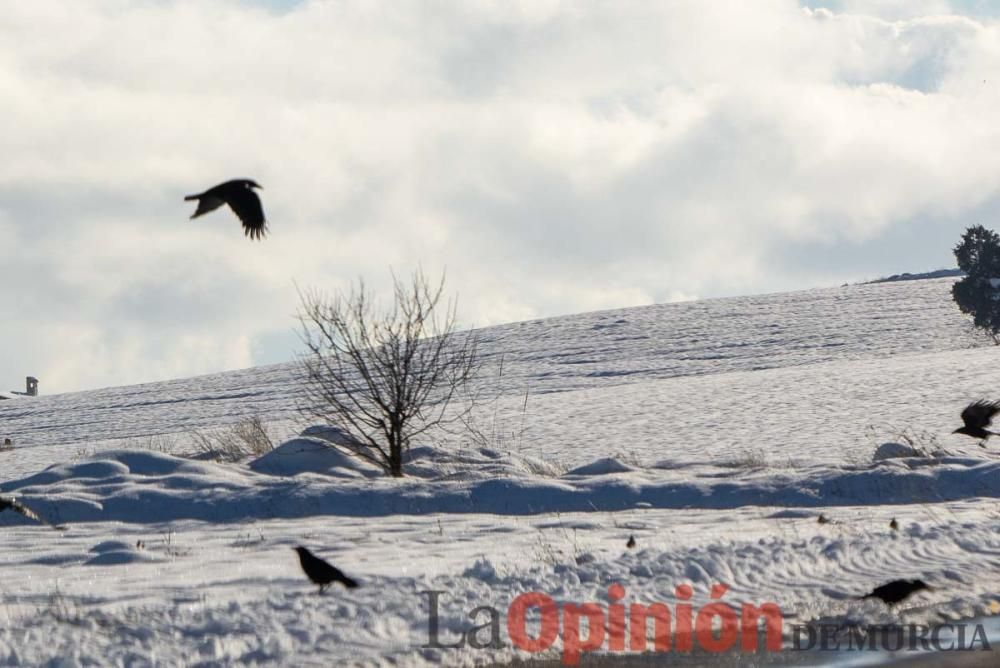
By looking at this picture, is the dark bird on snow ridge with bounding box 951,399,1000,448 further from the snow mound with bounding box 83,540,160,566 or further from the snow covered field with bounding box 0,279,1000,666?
the snow mound with bounding box 83,540,160,566

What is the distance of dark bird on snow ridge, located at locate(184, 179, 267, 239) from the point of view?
9.12 meters

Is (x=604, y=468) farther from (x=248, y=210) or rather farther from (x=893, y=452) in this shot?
(x=248, y=210)

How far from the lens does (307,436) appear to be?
18.9 metres

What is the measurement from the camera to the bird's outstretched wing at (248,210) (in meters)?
9.16

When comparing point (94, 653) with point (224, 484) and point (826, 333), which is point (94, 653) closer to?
point (224, 484)

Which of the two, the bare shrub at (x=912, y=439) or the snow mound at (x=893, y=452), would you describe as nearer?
the bare shrub at (x=912, y=439)

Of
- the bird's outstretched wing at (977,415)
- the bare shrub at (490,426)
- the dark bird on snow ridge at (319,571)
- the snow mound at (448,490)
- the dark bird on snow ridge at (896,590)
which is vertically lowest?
the dark bird on snow ridge at (896,590)

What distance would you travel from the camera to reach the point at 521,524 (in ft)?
40.6

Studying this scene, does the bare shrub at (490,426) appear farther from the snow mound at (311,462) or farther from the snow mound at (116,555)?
the snow mound at (116,555)

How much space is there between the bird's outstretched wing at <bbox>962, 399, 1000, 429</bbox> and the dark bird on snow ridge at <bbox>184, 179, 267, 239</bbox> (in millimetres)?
8107

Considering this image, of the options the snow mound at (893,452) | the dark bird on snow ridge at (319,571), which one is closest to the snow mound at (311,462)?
the snow mound at (893,452)

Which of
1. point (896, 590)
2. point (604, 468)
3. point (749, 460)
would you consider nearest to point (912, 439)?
point (749, 460)

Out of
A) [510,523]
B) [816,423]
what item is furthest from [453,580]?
[816,423]

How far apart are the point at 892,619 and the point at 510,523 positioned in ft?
17.6
